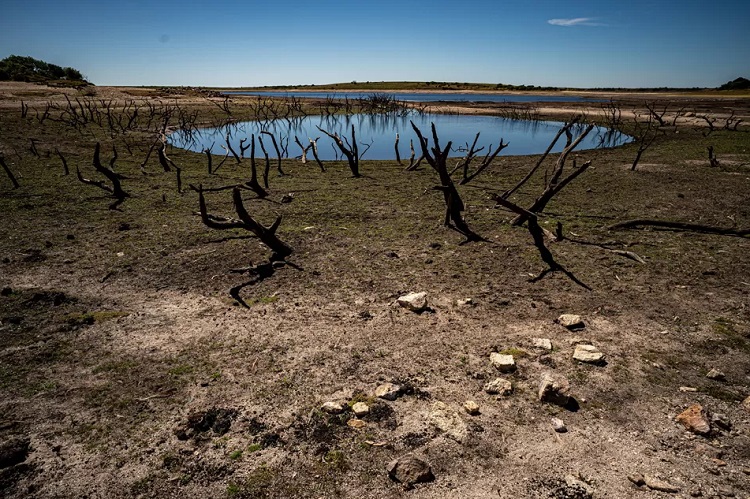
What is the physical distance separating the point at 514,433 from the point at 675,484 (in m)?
1.25

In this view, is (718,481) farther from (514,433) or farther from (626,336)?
(626,336)

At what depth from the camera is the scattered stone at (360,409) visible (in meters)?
4.14

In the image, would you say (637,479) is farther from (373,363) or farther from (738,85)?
(738,85)

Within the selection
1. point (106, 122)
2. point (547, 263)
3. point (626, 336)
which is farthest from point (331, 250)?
point (106, 122)

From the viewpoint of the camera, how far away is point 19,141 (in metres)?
20.4

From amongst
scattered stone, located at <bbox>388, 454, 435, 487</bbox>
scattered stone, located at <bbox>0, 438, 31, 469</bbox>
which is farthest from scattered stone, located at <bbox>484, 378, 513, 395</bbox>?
scattered stone, located at <bbox>0, 438, 31, 469</bbox>

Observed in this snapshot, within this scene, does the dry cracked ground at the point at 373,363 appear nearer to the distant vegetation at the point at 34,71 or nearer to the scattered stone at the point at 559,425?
the scattered stone at the point at 559,425

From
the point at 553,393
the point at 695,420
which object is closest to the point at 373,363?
the point at 553,393

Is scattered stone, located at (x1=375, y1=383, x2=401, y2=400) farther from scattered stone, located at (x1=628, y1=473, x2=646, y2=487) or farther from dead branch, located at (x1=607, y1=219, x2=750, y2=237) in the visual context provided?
dead branch, located at (x1=607, y1=219, x2=750, y2=237)

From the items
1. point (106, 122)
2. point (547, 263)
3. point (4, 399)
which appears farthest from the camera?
point (106, 122)

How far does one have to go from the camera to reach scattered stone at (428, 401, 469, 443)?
3.90 meters

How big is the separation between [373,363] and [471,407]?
1.30m

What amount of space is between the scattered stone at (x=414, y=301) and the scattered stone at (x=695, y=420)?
10.5 feet

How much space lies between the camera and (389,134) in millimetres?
37594
